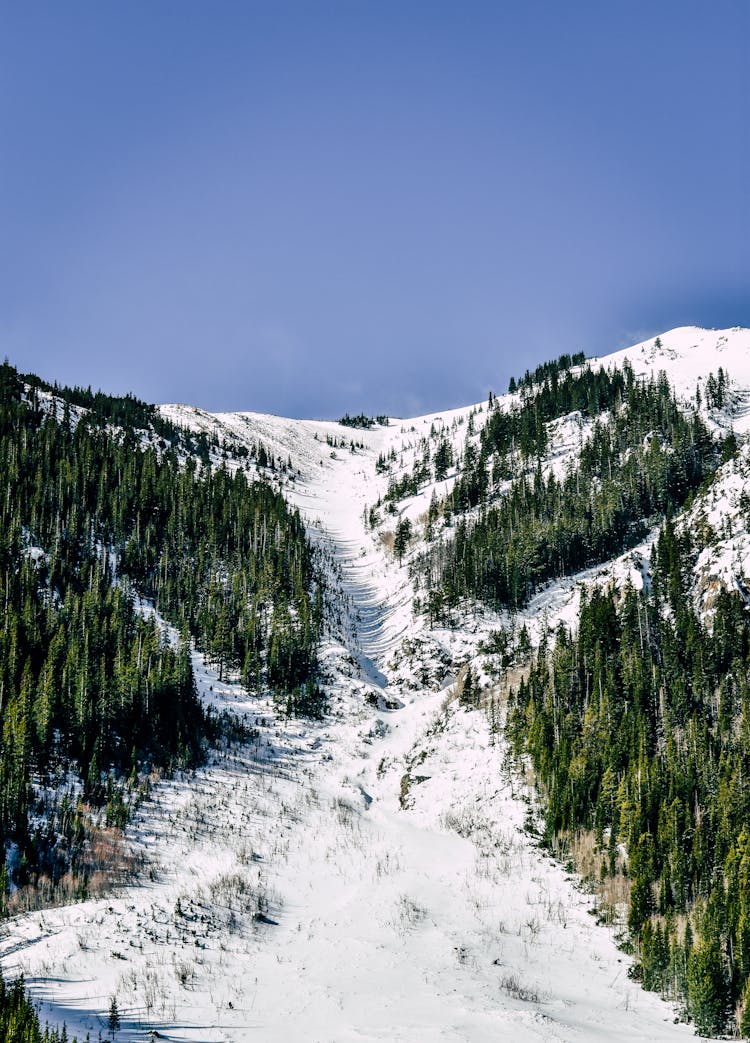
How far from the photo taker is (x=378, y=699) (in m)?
87.8

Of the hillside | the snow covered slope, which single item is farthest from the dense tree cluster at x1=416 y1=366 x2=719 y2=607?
the snow covered slope

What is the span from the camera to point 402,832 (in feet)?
187

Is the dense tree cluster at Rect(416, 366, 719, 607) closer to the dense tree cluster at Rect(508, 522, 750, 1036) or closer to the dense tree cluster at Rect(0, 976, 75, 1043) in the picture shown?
the dense tree cluster at Rect(508, 522, 750, 1036)

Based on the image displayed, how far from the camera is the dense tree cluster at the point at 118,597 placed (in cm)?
6241

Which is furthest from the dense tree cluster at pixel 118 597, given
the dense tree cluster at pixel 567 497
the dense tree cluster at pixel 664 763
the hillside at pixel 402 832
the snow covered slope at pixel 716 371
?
the snow covered slope at pixel 716 371

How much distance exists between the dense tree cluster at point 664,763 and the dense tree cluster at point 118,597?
3330 cm

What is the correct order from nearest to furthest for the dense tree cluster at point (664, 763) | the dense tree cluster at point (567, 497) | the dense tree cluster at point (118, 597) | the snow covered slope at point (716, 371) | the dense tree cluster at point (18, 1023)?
the dense tree cluster at point (18, 1023)
the dense tree cluster at point (664, 763)
the dense tree cluster at point (118, 597)
the dense tree cluster at point (567, 497)
the snow covered slope at point (716, 371)

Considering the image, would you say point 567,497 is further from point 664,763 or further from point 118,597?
point 118,597

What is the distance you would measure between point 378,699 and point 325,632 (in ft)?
55.5

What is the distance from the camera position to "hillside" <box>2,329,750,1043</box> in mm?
29328

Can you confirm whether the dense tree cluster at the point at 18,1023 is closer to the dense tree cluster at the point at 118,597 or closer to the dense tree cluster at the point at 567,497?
the dense tree cluster at the point at 118,597

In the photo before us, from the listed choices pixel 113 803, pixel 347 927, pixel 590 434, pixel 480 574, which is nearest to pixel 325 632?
pixel 480 574

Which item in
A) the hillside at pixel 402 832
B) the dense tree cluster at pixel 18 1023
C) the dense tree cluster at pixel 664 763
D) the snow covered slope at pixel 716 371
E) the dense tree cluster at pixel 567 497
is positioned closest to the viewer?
the dense tree cluster at pixel 18 1023

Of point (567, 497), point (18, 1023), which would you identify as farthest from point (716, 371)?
point (18, 1023)
